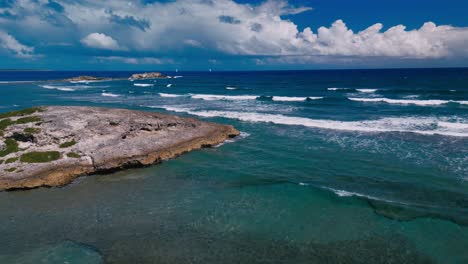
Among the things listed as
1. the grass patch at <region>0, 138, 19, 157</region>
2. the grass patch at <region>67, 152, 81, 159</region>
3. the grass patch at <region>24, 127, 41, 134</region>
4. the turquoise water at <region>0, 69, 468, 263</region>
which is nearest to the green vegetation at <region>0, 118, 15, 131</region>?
the grass patch at <region>0, 138, 19, 157</region>

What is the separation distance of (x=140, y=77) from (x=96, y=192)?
13007 cm

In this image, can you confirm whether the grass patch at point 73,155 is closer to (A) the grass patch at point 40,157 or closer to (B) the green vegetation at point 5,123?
(A) the grass patch at point 40,157

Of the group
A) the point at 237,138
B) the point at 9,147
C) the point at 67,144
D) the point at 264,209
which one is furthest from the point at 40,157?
the point at 237,138

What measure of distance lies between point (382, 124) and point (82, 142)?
87.5 ft

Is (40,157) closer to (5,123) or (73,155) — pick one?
(73,155)

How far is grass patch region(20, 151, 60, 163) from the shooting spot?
1942 cm

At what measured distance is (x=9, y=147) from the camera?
20375mm

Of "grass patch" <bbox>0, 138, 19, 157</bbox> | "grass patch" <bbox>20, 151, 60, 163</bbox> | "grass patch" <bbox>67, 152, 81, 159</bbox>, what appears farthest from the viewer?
"grass patch" <bbox>67, 152, 81, 159</bbox>

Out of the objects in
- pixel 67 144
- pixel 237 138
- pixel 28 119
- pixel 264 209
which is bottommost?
pixel 264 209

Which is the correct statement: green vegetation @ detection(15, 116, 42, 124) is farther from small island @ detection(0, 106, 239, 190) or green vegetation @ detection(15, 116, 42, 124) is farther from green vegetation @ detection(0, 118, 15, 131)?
green vegetation @ detection(0, 118, 15, 131)

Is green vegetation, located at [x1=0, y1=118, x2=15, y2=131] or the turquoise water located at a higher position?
green vegetation, located at [x1=0, y1=118, x2=15, y2=131]

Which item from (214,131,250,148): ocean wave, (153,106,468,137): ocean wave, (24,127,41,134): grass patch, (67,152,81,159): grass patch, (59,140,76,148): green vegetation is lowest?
(214,131,250,148): ocean wave

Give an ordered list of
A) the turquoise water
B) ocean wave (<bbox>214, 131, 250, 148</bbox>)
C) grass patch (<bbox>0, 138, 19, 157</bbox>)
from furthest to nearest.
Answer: ocean wave (<bbox>214, 131, 250, 148</bbox>)
grass patch (<bbox>0, 138, 19, 157</bbox>)
the turquoise water

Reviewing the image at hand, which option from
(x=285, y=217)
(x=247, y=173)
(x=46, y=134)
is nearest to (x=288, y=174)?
(x=247, y=173)
